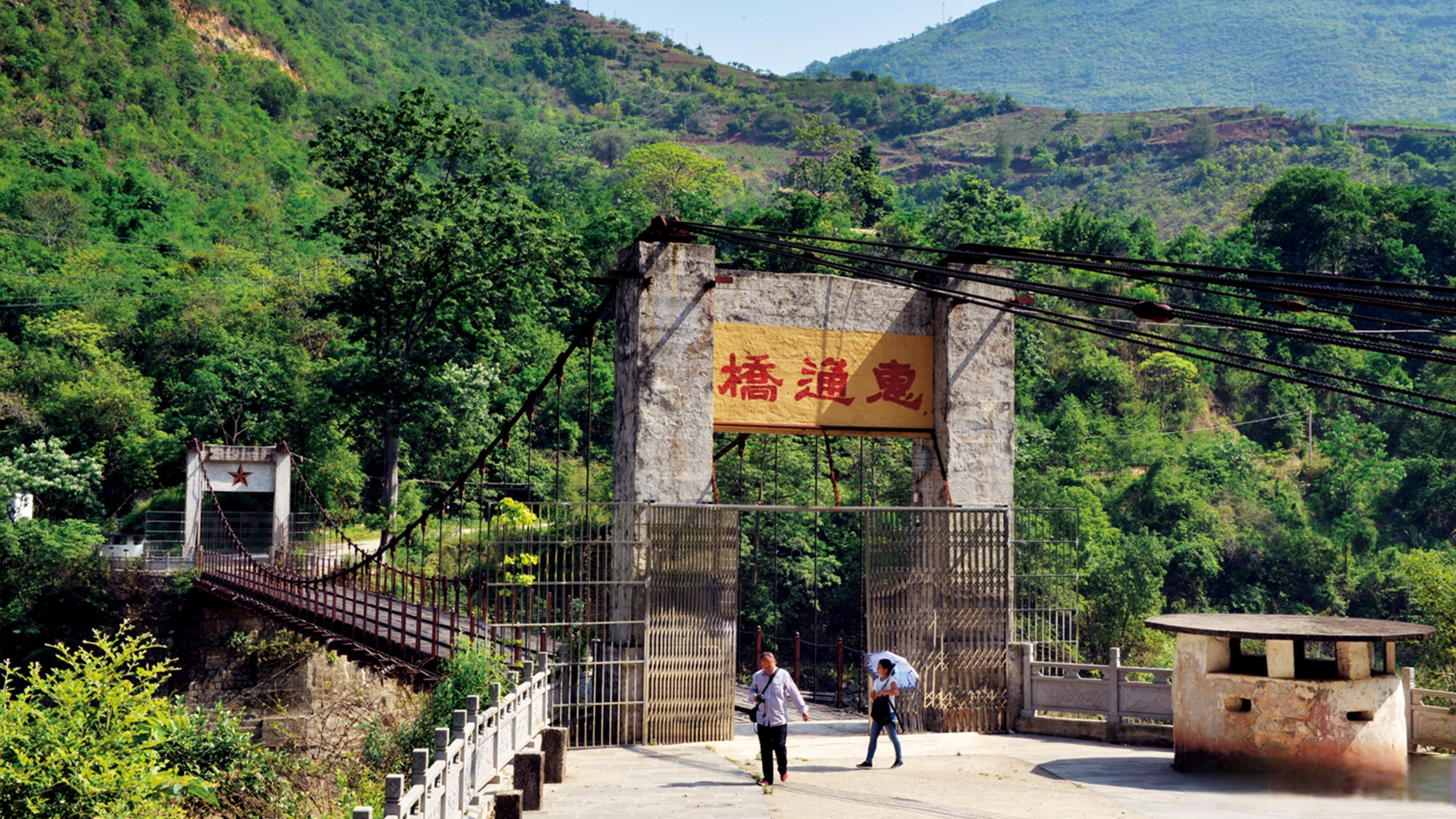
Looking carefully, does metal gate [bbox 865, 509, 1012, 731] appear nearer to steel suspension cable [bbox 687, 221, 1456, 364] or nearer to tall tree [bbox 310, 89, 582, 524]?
steel suspension cable [bbox 687, 221, 1456, 364]

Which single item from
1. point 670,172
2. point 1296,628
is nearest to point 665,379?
point 1296,628

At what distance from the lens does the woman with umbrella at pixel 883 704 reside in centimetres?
1120

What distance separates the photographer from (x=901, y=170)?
386ft

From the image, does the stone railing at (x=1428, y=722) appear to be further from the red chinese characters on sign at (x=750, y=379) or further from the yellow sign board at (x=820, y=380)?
the red chinese characters on sign at (x=750, y=379)

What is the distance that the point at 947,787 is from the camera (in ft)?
34.3

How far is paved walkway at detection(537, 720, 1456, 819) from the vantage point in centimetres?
916

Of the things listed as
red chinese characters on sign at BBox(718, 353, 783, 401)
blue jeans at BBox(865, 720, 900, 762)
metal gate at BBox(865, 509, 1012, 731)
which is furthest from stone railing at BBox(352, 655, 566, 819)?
metal gate at BBox(865, 509, 1012, 731)

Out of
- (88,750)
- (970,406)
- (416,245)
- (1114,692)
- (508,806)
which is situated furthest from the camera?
(416,245)

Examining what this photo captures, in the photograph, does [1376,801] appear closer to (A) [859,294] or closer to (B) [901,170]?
(A) [859,294]

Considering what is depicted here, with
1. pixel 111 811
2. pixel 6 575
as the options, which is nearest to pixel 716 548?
pixel 111 811

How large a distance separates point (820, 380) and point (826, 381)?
0.07 metres

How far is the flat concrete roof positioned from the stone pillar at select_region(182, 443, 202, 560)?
75.3 ft

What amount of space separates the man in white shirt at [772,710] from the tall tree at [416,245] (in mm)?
20861

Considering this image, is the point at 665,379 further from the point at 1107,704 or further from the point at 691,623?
the point at 1107,704
